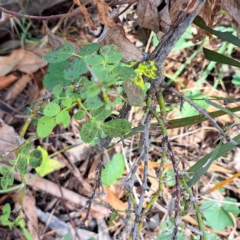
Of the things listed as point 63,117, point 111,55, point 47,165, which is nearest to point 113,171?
point 47,165

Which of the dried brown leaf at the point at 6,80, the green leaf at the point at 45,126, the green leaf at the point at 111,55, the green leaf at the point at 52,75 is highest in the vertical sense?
the green leaf at the point at 111,55

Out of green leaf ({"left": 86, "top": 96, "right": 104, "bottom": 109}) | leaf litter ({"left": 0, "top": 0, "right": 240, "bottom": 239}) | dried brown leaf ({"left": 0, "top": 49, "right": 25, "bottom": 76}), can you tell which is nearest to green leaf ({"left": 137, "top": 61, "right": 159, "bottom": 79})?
green leaf ({"left": 86, "top": 96, "right": 104, "bottom": 109})

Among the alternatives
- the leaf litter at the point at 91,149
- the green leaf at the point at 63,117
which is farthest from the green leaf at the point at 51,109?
the leaf litter at the point at 91,149

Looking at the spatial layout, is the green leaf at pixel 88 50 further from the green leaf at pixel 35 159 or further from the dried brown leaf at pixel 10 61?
the dried brown leaf at pixel 10 61

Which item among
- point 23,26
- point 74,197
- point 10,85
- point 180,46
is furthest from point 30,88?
point 180,46

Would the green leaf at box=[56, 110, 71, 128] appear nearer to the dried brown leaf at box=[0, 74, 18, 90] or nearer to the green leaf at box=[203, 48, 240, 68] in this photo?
the green leaf at box=[203, 48, 240, 68]

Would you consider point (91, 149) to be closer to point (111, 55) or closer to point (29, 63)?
point (29, 63)

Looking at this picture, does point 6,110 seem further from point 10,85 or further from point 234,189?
point 234,189
